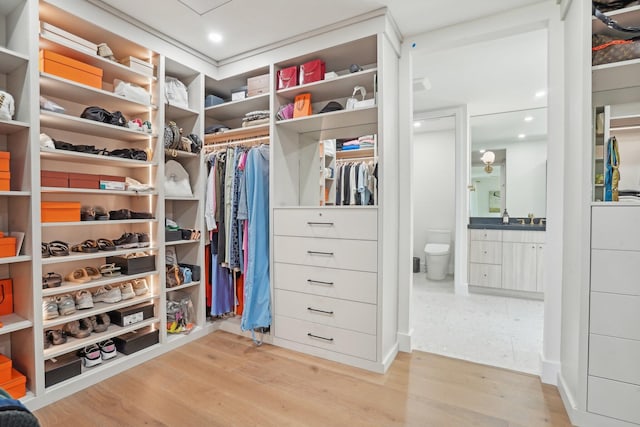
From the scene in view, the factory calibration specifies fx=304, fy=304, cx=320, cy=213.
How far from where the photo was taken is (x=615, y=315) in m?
1.48

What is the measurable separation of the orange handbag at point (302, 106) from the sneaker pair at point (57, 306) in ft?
6.62

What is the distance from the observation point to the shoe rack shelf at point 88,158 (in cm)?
184

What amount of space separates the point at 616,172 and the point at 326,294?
185cm

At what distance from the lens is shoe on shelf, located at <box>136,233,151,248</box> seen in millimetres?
2348

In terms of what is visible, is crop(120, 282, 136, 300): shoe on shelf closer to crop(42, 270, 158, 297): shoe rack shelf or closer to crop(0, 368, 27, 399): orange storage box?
crop(42, 270, 158, 297): shoe rack shelf

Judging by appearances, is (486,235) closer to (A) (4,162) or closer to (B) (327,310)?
(B) (327,310)

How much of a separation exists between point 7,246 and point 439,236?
5.00 meters

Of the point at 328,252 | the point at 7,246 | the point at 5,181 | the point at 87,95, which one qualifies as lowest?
the point at 328,252

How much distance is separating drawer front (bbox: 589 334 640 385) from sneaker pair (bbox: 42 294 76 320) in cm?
300

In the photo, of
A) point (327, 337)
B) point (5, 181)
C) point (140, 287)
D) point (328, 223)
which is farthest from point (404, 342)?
point (5, 181)

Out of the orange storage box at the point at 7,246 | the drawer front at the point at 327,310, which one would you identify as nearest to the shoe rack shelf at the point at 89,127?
the orange storage box at the point at 7,246

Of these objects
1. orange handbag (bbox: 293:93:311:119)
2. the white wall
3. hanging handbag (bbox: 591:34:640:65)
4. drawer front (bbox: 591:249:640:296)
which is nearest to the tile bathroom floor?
drawer front (bbox: 591:249:640:296)

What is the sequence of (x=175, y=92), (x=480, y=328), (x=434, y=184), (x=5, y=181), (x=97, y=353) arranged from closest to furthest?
1. (x=5, y=181)
2. (x=97, y=353)
3. (x=175, y=92)
4. (x=480, y=328)
5. (x=434, y=184)

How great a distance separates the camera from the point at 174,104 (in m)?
2.51
